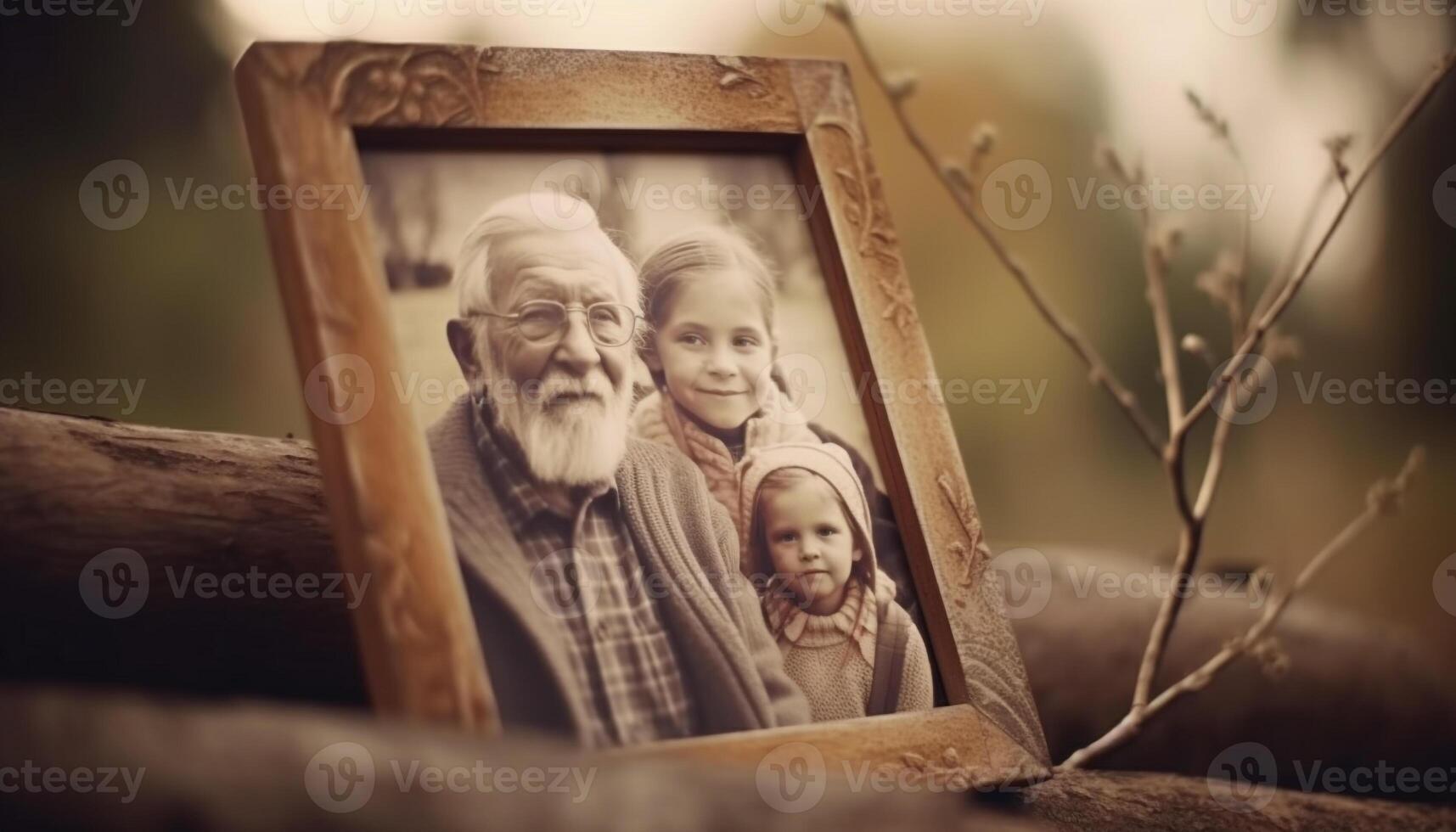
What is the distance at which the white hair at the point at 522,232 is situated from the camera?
1.11 meters

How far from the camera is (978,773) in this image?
3.69 ft

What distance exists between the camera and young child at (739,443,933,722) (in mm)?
1124

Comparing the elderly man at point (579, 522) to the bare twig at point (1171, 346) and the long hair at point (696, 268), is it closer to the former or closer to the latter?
the long hair at point (696, 268)

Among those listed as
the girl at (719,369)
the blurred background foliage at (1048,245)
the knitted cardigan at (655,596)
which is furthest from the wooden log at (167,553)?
the blurred background foliage at (1048,245)

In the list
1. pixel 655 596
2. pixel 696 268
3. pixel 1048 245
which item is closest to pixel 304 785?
pixel 655 596

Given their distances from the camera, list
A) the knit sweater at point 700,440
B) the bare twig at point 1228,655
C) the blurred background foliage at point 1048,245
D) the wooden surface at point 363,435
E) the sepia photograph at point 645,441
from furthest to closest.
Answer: the blurred background foliage at point 1048,245, the bare twig at point 1228,655, the knit sweater at point 700,440, the sepia photograph at point 645,441, the wooden surface at point 363,435

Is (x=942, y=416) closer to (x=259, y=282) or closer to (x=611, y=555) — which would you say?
(x=611, y=555)

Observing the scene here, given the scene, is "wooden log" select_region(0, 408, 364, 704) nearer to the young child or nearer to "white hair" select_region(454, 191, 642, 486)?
"white hair" select_region(454, 191, 642, 486)

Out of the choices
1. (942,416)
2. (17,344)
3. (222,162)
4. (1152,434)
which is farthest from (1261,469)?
(17,344)

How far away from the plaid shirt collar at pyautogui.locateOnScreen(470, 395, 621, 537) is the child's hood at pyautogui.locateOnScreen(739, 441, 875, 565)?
0.18 m

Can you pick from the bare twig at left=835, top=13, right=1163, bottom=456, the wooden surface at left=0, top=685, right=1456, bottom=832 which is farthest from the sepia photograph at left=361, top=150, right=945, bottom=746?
the wooden surface at left=0, top=685, right=1456, bottom=832

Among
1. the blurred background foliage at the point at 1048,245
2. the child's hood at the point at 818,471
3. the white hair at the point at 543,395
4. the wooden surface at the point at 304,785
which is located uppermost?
the blurred background foliage at the point at 1048,245

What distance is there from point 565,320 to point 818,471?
0.29 m

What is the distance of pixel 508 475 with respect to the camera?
1051 millimetres
